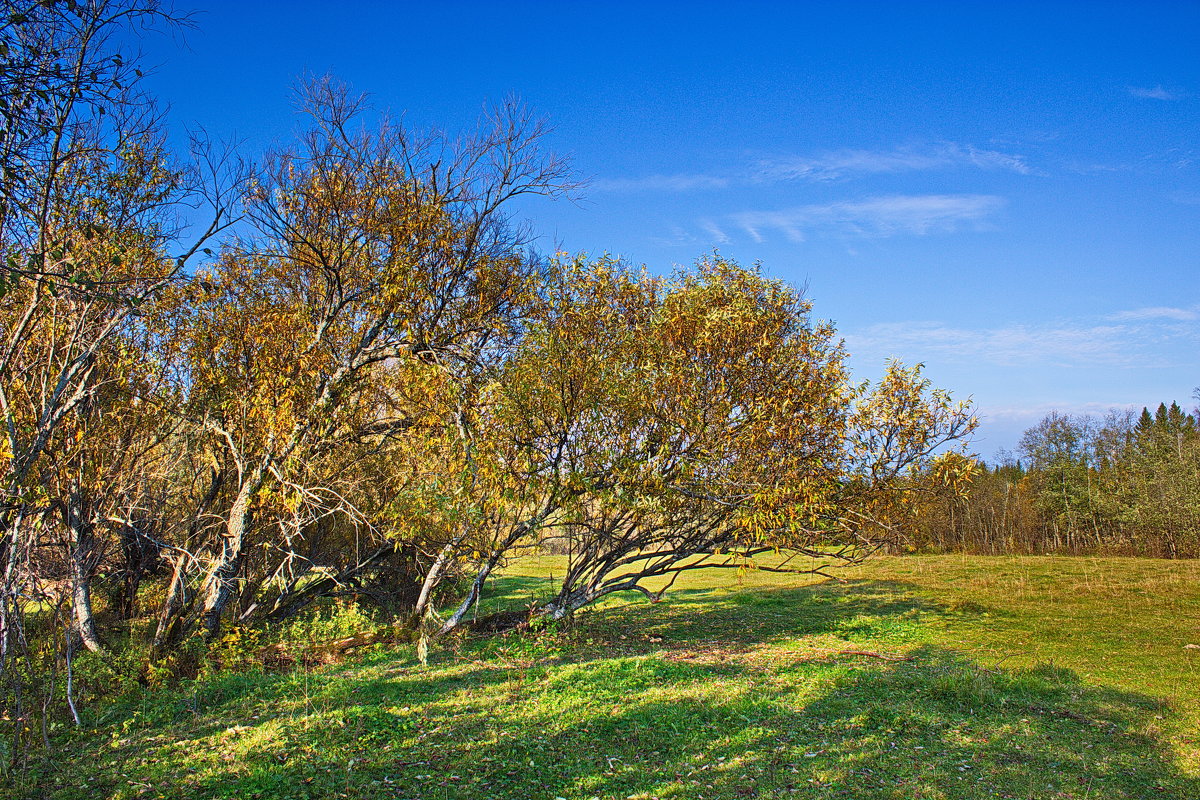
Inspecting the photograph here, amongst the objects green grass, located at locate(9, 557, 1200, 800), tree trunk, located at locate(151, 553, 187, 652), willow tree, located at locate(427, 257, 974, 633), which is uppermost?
willow tree, located at locate(427, 257, 974, 633)

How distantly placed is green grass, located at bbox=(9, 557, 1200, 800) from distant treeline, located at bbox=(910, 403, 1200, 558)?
3628cm

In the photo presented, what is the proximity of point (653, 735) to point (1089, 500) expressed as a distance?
5586cm

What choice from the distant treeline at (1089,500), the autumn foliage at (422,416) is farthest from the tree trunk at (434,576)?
the distant treeline at (1089,500)

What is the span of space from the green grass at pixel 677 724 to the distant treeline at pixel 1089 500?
3628 centimetres

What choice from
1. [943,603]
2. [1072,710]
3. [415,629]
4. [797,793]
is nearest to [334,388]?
[415,629]

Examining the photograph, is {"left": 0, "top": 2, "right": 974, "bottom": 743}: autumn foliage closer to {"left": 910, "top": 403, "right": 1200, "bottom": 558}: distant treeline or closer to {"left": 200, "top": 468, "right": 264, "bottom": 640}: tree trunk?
{"left": 200, "top": 468, "right": 264, "bottom": 640}: tree trunk

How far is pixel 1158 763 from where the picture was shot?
307 inches

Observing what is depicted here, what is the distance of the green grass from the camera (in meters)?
6.84

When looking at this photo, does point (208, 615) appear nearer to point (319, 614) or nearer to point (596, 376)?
point (319, 614)

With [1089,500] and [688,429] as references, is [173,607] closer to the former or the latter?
[688,429]

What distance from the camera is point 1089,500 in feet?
166

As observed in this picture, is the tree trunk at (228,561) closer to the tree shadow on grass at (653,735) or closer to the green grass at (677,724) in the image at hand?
the green grass at (677,724)

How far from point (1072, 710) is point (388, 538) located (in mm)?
11747

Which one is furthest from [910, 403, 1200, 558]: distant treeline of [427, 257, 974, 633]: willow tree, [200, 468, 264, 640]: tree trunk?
[200, 468, 264, 640]: tree trunk
